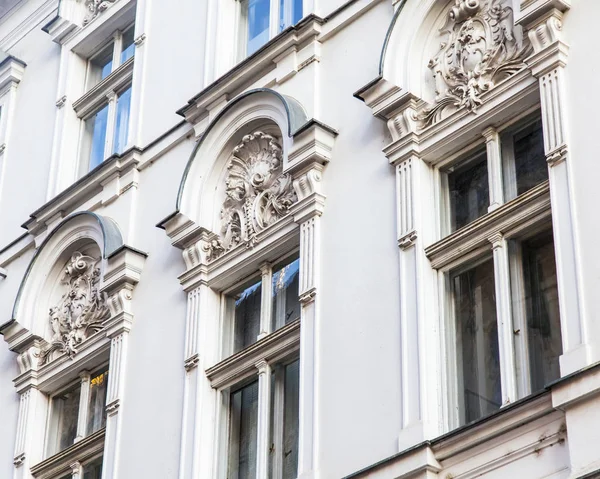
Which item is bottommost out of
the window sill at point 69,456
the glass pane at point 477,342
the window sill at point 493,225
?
the glass pane at point 477,342

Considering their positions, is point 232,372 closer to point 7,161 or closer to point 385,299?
point 385,299

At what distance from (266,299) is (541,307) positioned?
4.20m

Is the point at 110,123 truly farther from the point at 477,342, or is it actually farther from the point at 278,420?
the point at 477,342

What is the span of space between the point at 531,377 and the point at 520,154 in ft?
8.23

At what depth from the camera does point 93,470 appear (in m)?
18.0

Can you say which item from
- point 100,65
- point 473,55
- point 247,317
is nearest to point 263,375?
point 247,317

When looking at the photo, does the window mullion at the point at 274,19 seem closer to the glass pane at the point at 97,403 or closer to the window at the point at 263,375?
the window at the point at 263,375

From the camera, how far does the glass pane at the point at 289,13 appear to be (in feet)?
60.3

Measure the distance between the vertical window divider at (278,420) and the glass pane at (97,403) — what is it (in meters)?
3.38

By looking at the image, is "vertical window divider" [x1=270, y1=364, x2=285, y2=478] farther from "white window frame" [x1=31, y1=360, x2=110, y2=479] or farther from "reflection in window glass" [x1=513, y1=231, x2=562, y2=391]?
"reflection in window glass" [x1=513, y1=231, x2=562, y2=391]

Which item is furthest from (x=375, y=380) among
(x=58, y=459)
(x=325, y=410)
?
(x=58, y=459)

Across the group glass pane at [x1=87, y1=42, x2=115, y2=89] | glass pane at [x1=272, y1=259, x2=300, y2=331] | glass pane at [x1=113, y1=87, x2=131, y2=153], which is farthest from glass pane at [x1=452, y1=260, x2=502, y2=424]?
glass pane at [x1=87, y1=42, x2=115, y2=89]

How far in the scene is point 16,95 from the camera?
23906 millimetres

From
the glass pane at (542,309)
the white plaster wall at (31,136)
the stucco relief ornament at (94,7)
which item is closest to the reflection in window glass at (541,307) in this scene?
the glass pane at (542,309)
